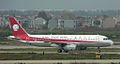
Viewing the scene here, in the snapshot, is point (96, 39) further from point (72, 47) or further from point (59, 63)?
point (59, 63)

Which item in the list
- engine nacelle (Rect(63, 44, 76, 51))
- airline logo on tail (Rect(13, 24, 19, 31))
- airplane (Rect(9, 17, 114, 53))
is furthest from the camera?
airline logo on tail (Rect(13, 24, 19, 31))

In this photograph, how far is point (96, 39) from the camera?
69.4 metres

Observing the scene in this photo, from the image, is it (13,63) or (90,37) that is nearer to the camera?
(13,63)

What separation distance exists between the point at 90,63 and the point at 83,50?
23486 millimetres

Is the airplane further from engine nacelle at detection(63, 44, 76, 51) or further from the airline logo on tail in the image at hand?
the airline logo on tail

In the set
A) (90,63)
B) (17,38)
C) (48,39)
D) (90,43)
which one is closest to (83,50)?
(90,43)

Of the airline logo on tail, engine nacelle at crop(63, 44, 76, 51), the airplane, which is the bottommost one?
engine nacelle at crop(63, 44, 76, 51)

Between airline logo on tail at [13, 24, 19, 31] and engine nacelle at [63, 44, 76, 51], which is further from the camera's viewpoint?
airline logo on tail at [13, 24, 19, 31]

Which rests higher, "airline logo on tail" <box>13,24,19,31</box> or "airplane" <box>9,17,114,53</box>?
"airline logo on tail" <box>13,24,19,31</box>

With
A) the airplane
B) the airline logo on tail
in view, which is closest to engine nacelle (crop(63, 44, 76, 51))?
the airplane

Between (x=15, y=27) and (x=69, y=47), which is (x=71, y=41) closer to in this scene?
(x=69, y=47)

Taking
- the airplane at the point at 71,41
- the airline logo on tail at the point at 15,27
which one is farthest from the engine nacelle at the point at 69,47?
the airline logo on tail at the point at 15,27

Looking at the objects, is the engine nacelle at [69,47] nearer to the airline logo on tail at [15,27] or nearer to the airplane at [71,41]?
the airplane at [71,41]

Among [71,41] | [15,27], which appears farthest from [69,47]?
[15,27]
